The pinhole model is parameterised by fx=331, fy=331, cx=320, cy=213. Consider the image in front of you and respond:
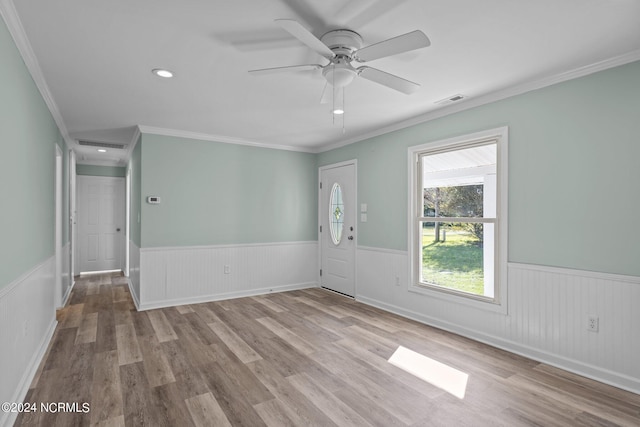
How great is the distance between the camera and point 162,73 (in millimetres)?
2846

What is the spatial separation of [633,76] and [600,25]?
71 cm

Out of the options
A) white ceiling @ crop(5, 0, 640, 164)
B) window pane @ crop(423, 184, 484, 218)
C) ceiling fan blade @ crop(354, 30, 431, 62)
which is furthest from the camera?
window pane @ crop(423, 184, 484, 218)

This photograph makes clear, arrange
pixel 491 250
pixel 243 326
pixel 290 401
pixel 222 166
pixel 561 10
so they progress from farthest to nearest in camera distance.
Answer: pixel 222 166, pixel 243 326, pixel 491 250, pixel 290 401, pixel 561 10

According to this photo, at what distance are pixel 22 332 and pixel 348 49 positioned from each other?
121 inches

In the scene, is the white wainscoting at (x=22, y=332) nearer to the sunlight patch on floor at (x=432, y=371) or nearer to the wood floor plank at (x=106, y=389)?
the wood floor plank at (x=106, y=389)

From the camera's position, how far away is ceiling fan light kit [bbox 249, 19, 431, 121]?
1836mm

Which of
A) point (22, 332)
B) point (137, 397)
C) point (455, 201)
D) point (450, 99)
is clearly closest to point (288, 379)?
point (137, 397)

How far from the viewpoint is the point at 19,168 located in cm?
235

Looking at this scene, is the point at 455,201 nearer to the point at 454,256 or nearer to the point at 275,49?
the point at 454,256

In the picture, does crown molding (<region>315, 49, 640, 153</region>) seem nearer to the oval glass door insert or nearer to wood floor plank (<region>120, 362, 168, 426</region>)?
the oval glass door insert

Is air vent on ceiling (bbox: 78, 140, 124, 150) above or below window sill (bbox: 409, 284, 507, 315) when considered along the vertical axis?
above

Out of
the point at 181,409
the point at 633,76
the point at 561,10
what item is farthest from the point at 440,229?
the point at 181,409

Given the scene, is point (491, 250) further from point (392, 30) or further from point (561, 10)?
point (392, 30)

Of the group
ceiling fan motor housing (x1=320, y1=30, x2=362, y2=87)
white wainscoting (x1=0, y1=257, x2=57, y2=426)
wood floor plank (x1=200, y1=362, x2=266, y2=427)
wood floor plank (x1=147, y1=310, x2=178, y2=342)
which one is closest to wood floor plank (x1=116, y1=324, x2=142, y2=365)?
wood floor plank (x1=147, y1=310, x2=178, y2=342)
